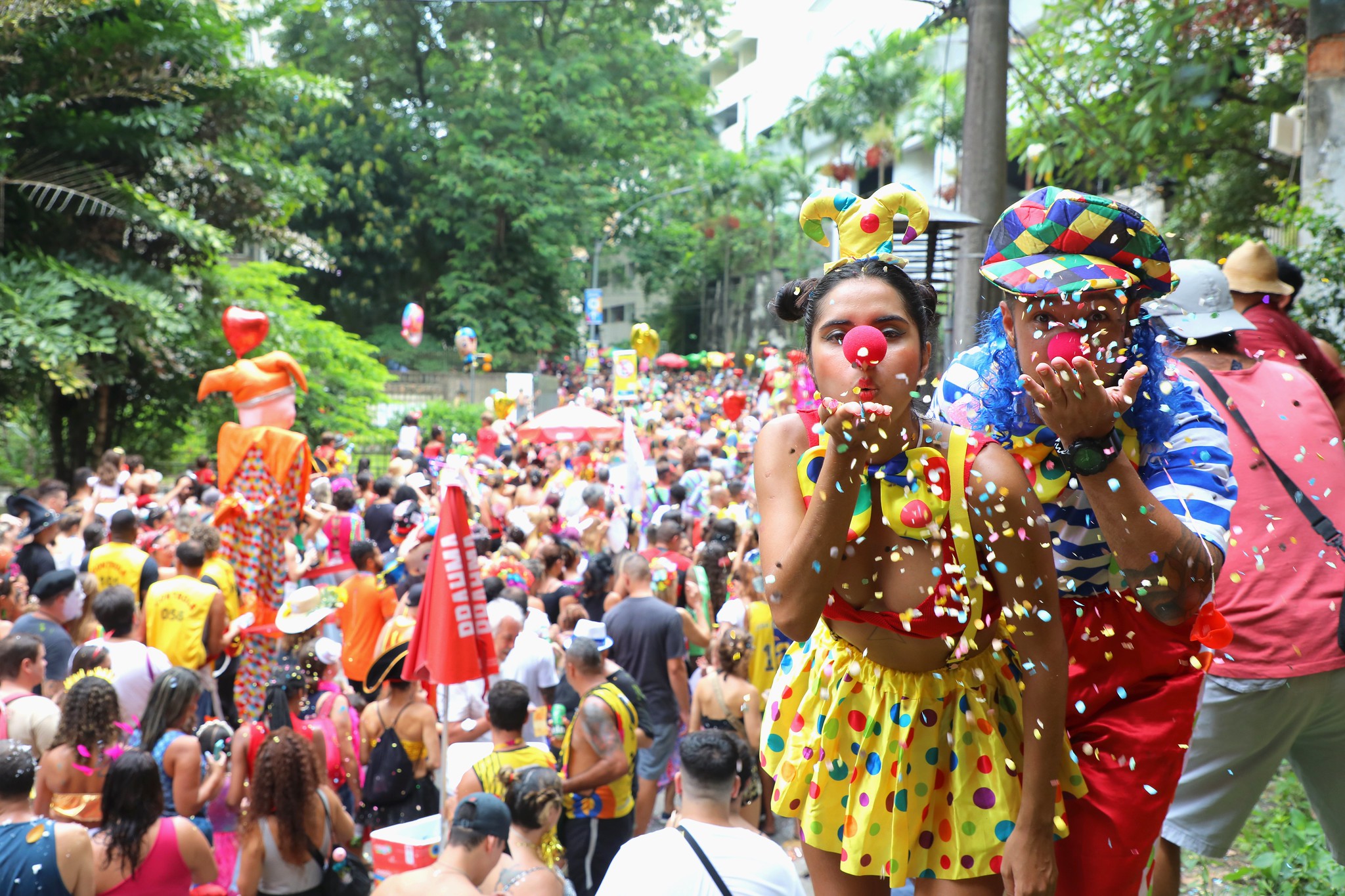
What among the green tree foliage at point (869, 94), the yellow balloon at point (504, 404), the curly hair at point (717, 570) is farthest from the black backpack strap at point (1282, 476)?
the green tree foliage at point (869, 94)

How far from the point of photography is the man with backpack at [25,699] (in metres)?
5.24

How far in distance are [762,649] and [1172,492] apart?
14.6ft

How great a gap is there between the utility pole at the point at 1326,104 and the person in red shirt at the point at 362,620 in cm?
630

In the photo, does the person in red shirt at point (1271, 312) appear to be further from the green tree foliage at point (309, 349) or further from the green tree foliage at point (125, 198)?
the green tree foliage at point (309, 349)

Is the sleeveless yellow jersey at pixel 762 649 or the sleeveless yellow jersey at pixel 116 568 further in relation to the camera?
the sleeveless yellow jersey at pixel 116 568

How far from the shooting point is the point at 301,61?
3566 cm

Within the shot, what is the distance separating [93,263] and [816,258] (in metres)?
33.0

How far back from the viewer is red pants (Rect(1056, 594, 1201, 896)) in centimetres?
219

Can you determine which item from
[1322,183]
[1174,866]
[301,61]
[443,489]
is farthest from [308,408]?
[301,61]

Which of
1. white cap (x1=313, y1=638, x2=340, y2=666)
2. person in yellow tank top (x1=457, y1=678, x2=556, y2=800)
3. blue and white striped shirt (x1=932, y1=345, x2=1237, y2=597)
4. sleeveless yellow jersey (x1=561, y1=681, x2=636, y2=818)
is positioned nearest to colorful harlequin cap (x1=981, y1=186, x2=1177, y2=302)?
blue and white striped shirt (x1=932, y1=345, x2=1237, y2=597)

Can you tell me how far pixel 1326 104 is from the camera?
21.8 feet

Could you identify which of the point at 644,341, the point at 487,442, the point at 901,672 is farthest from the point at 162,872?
the point at 644,341

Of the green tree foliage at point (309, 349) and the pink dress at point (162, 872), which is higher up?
the green tree foliage at point (309, 349)

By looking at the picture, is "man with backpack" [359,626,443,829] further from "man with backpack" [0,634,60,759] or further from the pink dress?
"man with backpack" [0,634,60,759]
